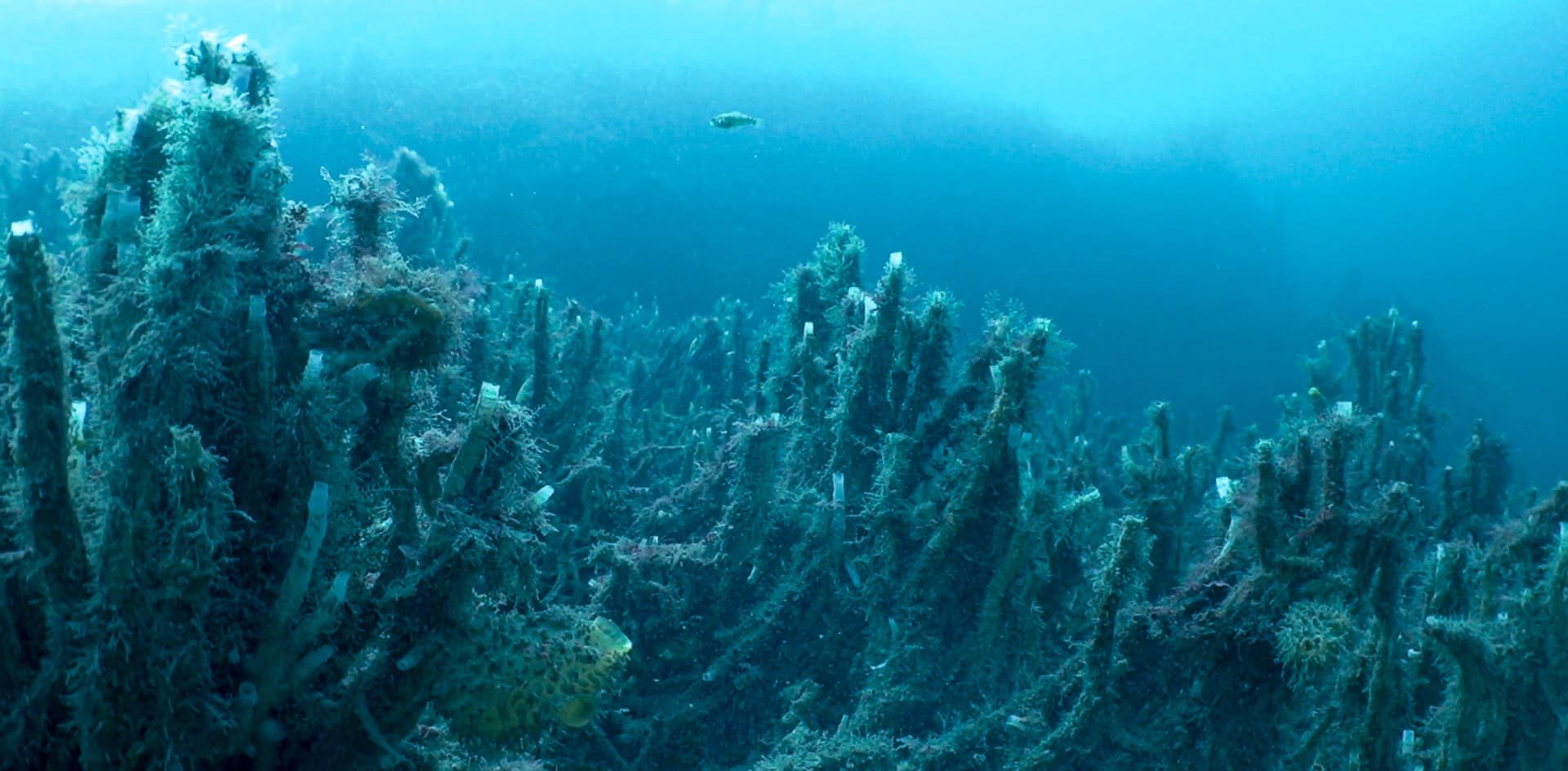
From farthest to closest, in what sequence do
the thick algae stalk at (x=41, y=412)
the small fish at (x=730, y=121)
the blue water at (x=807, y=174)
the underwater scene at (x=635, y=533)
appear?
the blue water at (x=807, y=174) → the small fish at (x=730, y=121) → the underwater scene at (x=635, y=533) → the thick algae stalk at (x=41, y=412)

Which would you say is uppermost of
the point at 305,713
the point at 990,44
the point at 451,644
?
the point at 990,44

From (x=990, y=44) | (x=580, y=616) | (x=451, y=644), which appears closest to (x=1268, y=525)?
(x=580, y=616)

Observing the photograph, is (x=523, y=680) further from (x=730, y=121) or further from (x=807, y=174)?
(x=807, y=174)

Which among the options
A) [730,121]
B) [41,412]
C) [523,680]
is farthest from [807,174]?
[41,412]

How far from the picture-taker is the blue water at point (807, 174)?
23203 millimetres

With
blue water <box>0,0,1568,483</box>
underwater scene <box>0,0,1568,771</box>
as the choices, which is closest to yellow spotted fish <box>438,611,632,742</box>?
underwater scene <box>0,0,1568,771</box>

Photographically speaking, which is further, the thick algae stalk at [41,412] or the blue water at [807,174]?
the blue water at [807,174]

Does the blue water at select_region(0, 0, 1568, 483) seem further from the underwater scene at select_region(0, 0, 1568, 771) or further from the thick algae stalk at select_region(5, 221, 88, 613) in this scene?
the thick algae stalk at select_region(5, 221, 88, 613)

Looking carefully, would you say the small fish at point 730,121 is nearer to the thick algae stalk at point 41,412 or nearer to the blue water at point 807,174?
the blue water at point 807,174

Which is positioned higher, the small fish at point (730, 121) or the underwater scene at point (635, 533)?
the small fish at point (730, 121)

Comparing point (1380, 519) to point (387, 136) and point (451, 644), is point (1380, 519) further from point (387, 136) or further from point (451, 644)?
point (387, 136)

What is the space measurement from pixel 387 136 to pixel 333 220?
885 inches

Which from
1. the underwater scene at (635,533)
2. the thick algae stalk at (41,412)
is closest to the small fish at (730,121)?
the underwater scene at (635,533)

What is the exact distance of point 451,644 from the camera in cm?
291
